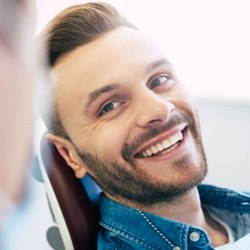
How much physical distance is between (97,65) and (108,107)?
0.10 metres

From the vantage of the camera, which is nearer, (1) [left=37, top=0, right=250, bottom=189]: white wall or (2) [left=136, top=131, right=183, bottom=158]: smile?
(2) [left=136, top=131, right=183, bottom=158]: smile

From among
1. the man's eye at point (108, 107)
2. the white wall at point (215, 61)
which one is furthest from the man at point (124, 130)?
the white wall at point (215, 61)

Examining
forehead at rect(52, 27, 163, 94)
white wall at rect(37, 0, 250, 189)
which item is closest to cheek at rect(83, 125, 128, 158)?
forehead at rect(52, 27, 163, 94)

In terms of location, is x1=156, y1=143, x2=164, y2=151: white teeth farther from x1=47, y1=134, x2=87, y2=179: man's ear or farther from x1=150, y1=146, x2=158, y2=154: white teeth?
x1=47, y1=134, x2=87, y2=179: man's ear

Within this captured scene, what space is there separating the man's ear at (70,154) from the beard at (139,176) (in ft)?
0.05

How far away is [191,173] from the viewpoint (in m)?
0.91

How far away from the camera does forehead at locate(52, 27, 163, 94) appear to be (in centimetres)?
88

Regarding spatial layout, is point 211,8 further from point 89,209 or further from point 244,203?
point 89,209

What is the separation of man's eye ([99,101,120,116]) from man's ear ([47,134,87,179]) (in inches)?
4.6

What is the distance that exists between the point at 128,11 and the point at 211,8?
26cm

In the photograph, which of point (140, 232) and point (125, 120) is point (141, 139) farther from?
point (140, 232)

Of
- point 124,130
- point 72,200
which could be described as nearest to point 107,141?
point 124,130

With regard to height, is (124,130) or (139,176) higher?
(124,130)

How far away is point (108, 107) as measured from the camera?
909 millimetres
